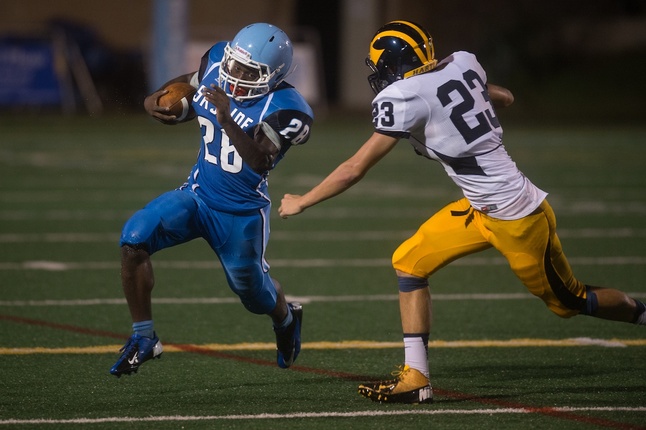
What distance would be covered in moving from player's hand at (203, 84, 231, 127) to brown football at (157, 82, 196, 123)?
431 mm

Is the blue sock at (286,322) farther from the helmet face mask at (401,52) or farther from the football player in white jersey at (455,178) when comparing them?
the helmet face mask at (401,52)

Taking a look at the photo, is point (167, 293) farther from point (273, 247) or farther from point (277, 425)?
point (277, 425)

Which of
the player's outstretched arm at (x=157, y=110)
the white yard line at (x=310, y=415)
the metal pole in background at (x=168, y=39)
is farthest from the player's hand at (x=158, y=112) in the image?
the metal pole in background at (x=168, y=39)

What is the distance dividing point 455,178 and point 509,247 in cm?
39

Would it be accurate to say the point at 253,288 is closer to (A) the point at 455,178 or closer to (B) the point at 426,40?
(A) the point at 455,178

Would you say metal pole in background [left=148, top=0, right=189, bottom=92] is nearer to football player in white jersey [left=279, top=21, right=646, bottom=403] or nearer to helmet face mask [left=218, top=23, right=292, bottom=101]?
helmet face mask [left=218, top=23, right=292, bottom=101]

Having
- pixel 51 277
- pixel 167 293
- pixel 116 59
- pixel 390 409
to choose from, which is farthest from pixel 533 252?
pixel 116 59

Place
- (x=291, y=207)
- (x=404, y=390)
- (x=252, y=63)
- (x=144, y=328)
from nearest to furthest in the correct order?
(x=291, y=207) < (x=404, y=390) < (x=144, y=328) < (x=252, y=63)

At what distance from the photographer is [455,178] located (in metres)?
5.34

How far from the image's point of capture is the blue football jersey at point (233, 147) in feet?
17.6

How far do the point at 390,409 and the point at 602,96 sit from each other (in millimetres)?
A: 24181

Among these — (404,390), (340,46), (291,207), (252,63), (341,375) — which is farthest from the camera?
(340,46)

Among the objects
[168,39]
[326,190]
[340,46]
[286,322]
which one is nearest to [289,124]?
[326,190]

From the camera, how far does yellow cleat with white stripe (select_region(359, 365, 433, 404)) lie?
509 cm
